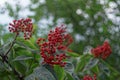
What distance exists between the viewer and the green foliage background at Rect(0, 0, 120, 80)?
5.71 m

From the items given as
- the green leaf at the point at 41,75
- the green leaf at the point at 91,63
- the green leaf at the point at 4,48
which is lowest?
the green leaf at the point at 91,63

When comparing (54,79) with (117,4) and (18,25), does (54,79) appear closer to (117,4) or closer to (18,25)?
(18,25)

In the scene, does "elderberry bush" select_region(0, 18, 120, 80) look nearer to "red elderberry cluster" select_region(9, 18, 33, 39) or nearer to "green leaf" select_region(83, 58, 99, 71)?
"red elderberry cluster" select_region(9, 18, 33, 39)

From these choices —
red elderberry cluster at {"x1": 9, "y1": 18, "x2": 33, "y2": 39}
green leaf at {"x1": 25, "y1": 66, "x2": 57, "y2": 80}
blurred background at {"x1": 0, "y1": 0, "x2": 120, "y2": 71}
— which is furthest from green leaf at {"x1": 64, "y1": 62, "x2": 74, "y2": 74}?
blurred background at {"x1": 0, "y1": 0, "x2": 120, "y2": 71}

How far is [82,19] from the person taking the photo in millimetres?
6883

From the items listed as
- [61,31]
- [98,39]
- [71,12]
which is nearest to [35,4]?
[71,12]

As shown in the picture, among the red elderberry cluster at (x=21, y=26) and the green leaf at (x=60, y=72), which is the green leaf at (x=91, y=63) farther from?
the red elderberry cluster at (x=21, y=26)

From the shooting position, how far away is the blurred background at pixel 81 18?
5719 mm

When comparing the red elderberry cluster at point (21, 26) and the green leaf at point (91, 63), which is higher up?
the red elderberry cluster at point (21, 26)

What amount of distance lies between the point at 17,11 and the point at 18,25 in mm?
4163

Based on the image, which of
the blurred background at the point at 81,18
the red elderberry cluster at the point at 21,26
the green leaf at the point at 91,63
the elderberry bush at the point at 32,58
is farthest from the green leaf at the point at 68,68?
the blurred background at the point at 81,18

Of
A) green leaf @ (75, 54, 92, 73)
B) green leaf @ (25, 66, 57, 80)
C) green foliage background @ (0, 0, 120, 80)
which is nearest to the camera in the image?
green leaf @ (25, 66, 57, 80)

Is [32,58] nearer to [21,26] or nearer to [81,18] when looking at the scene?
[21,26]

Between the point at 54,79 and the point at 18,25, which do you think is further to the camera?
the point at 18,25
